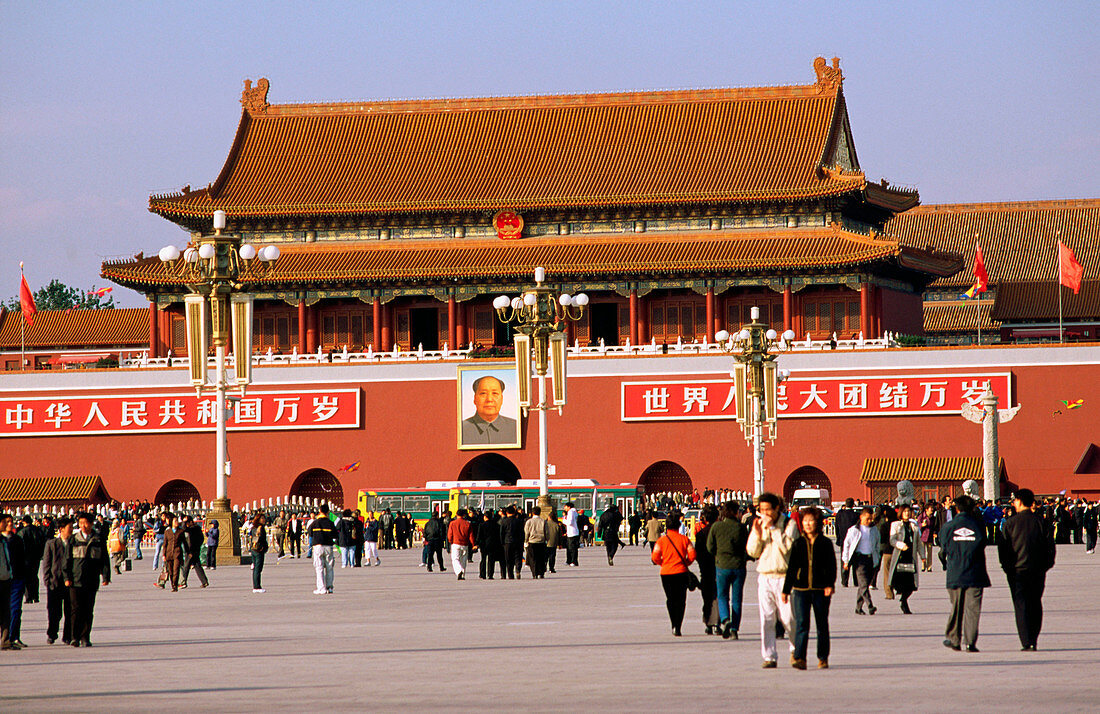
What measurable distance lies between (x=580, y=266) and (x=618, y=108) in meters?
5.98

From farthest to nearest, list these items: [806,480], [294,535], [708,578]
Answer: [806,480]
[294,535]
[708,578]

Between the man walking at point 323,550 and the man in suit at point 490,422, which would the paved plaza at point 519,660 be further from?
the man in suit at point 490,422

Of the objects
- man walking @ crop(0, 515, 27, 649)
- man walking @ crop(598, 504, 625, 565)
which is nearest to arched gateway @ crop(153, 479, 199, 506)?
man walking @ crop(598, 504, 625, 565)

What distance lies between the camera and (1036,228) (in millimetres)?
61312

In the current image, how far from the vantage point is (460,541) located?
2644 centimetres

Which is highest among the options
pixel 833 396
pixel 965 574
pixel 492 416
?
pixel 833 396

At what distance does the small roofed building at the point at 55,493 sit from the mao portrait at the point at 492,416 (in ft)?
31.9

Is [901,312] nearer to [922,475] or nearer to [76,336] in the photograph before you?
[922,475]

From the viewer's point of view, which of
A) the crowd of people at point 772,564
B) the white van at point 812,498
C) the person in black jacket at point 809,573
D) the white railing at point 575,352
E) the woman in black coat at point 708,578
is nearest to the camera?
the person in black jacket at point 809,573

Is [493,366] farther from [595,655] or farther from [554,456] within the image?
[595,655]

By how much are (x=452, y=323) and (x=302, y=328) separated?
421cm

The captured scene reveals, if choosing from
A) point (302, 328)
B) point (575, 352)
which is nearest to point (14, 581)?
point (575, 352)

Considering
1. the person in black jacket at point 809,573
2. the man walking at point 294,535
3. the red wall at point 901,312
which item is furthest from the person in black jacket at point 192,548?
the red wall at point 901,312

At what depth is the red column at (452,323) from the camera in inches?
1940
